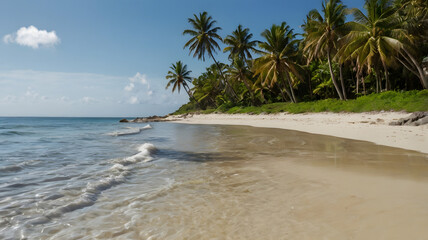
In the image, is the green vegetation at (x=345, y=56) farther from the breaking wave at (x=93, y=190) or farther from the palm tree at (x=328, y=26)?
the breaking wave at (x=93, y=190)

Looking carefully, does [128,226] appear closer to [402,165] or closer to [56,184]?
[56,184]

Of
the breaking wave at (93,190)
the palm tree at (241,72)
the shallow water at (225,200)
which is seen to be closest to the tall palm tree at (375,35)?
the shallow water at (225,200)

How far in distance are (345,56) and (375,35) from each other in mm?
2433

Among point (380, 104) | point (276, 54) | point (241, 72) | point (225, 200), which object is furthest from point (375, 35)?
point (225, 200)

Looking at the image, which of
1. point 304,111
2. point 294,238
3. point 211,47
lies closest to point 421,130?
point 294,238

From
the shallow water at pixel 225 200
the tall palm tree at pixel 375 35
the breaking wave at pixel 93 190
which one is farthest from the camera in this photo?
the tall palm tree at pixel 375 35

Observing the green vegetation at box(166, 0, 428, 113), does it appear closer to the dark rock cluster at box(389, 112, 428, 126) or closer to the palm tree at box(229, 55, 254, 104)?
the palm tree at box(229, 55, 254, 104)

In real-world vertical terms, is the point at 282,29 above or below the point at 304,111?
above

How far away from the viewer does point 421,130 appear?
29.4 ft

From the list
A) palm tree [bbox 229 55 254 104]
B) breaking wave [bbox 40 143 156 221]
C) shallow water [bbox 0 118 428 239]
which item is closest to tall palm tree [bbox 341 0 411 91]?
shallow water [bbox 0 118 428 239]

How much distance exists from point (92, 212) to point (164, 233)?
1203 mm

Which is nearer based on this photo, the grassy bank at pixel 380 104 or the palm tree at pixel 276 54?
the grassy bank at pixel 380 104

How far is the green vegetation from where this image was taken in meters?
17.6

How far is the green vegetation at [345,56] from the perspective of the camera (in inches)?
693
